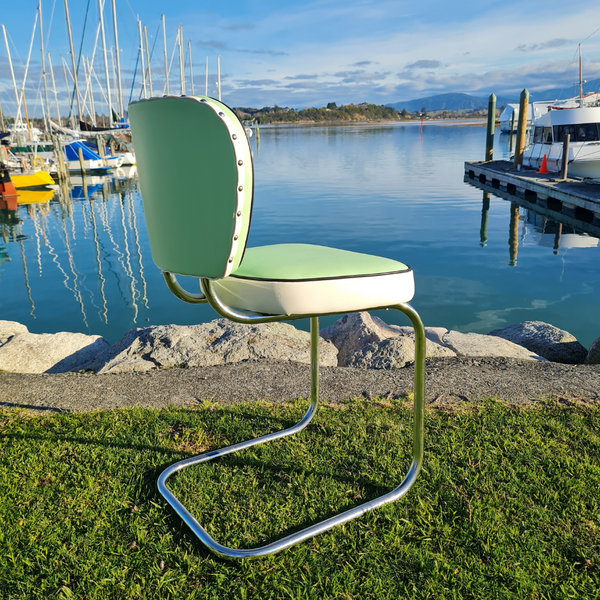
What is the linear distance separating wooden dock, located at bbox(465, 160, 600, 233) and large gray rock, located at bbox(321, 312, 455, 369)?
1109cm

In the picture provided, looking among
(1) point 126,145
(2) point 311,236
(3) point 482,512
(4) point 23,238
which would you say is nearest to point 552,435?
(3) point 482,512

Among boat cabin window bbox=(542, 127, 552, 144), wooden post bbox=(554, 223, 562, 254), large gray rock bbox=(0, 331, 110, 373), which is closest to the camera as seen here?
large gray rock bbox=(0, 331, 110, 373)

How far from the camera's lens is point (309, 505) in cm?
224

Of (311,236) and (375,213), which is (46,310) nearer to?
(311,236)

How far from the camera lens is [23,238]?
16234 millimetres

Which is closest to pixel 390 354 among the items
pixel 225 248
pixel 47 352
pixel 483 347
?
pixel 483 347

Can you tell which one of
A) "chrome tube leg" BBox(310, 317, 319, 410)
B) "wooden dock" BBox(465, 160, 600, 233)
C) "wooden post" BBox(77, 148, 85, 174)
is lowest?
"chrome tube leg" BBox(310, 317, 319, 410)

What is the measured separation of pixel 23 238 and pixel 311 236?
9188 millimetres

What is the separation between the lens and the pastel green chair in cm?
151

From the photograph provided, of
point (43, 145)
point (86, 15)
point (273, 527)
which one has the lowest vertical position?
point (273, 527)

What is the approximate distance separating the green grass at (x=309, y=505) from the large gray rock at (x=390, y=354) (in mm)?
1134

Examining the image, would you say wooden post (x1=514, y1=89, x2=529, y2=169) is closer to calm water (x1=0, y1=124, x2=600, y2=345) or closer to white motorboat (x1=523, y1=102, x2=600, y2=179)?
white motorboat (x1=523, y1=102, x2=600, y2=179)

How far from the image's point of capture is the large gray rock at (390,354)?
4.23 metres

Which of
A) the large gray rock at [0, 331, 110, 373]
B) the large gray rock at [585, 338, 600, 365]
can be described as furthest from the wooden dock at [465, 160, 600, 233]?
the large gray rock at [0, 331, 110, 373]
